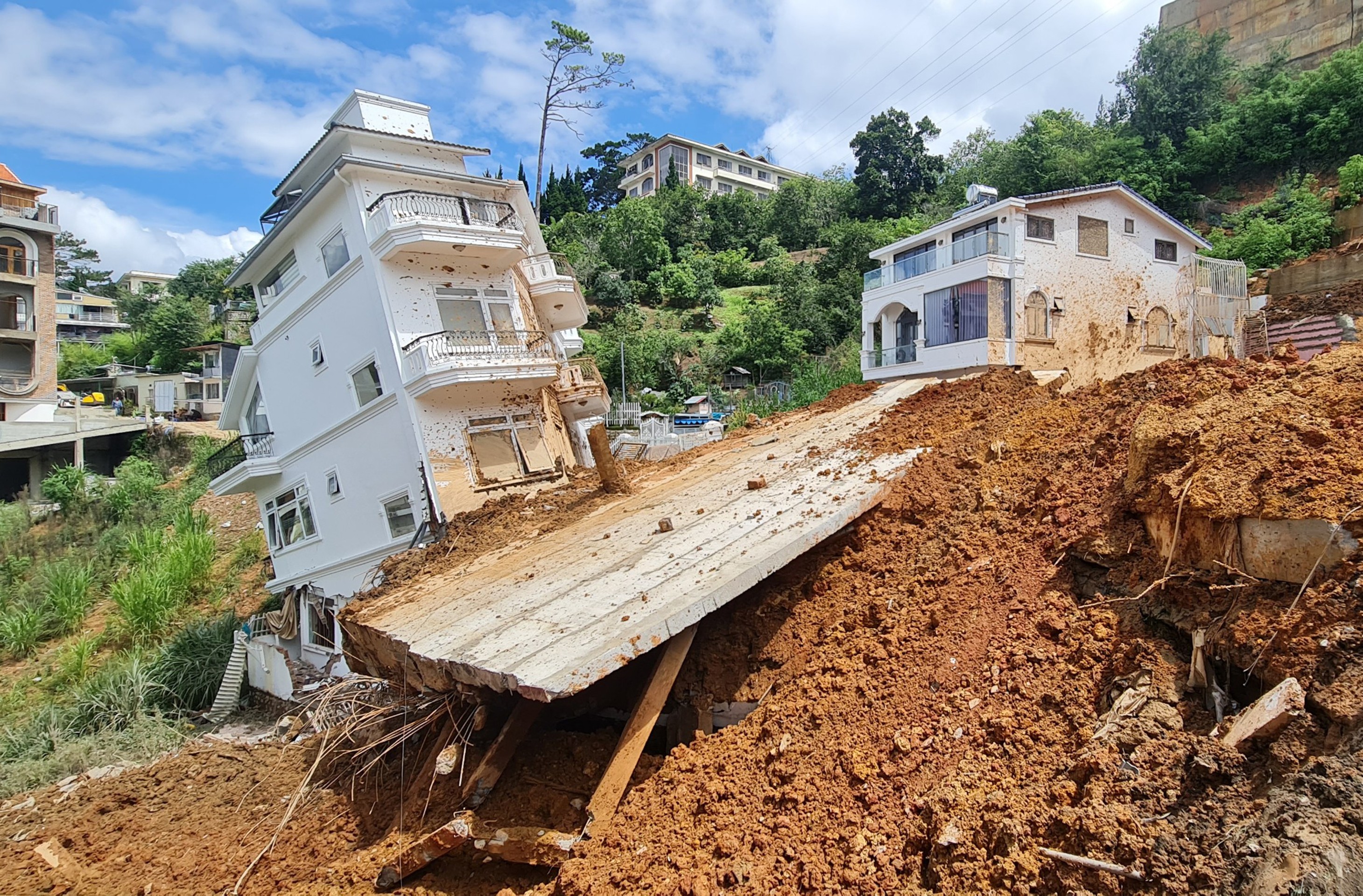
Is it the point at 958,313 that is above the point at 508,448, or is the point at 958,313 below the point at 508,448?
above

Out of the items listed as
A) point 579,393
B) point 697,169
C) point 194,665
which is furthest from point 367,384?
point 697,169

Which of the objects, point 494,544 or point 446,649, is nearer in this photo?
point 446,649

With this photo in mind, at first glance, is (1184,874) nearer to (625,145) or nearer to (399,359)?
(399,359)

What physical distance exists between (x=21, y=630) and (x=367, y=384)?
17.0 meters

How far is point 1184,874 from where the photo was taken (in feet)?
8.13

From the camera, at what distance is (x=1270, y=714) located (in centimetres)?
278

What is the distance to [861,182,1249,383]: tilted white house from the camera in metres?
21.6

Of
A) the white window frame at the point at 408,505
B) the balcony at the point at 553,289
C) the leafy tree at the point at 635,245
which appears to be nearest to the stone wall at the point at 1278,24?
the leafy tree at the point at 635,245

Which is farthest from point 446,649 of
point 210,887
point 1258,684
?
point 1258,684

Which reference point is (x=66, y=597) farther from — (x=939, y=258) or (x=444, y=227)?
(x=939, y=258)

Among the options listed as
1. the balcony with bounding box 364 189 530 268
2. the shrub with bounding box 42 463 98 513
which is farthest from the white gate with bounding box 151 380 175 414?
the balcony with bounding box 364 189 530 268

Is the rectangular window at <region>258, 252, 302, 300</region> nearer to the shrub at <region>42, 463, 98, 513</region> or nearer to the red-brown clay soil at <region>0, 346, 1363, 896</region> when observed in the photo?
the red-brown clay soil at <region>0, 346, 1363, 896</region>

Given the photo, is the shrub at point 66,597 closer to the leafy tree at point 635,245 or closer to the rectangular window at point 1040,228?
the rectangular window at point 1040,228

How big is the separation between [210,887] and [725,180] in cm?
7512
